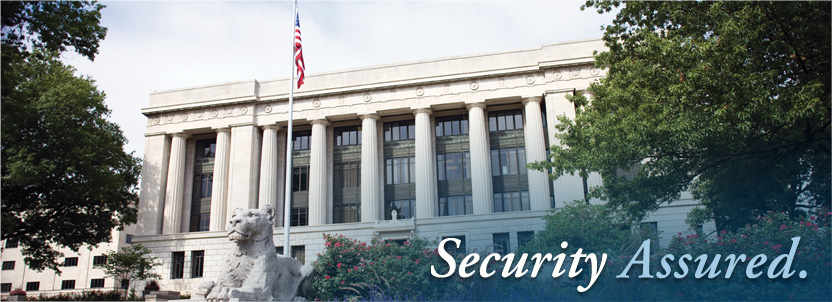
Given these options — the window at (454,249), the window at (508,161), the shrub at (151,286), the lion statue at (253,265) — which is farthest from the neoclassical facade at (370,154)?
the lion statue at (253,265)

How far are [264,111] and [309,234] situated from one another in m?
11.0

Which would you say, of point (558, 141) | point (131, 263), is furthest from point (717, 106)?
point (131, 263)

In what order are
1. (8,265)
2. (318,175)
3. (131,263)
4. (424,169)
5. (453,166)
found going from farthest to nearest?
(8,265), (453,166), (318,175), (424,169), (131,263)

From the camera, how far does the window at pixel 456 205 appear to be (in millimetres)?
43000

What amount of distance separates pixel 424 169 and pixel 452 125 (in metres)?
5.78

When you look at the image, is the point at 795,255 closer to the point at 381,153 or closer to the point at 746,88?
the point at 746,88

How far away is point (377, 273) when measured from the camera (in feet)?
53.5

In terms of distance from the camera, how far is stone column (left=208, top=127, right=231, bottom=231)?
4447cm

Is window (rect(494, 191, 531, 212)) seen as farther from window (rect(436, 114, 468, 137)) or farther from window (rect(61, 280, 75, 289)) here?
window (rect(61, 280, 75, 289))

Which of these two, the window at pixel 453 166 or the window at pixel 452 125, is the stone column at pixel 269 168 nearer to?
the window at pixel 453 166

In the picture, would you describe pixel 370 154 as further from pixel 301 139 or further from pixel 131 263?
pixel 131 263

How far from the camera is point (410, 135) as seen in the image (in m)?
46.1

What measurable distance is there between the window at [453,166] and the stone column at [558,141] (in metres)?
7.12

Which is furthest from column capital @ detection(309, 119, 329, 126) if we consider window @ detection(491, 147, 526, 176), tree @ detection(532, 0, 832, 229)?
tree @ detection(532, 0, 832, 229)
